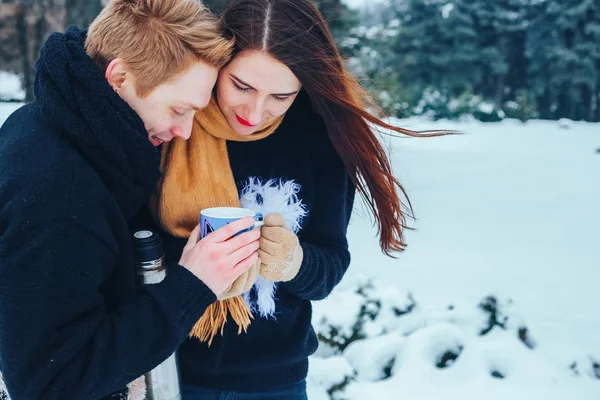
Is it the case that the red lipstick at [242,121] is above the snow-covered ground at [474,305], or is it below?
above

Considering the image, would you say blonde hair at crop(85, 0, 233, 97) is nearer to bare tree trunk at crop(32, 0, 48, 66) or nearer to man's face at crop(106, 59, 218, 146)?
man's face at crop(106, 59, 218, 146)

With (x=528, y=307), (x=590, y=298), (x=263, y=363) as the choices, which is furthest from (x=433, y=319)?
(x=263, y=363)

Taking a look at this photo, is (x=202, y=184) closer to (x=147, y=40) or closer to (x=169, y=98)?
(x=169, y=98)

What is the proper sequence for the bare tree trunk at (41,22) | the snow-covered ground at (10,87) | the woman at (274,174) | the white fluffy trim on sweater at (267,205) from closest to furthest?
1. the woman at (274,174)
2. the white fluffy trim on sweater at (267,205)
3. the bare tree trunk at (41,22)
4. the snow-covered ground at (10,87)

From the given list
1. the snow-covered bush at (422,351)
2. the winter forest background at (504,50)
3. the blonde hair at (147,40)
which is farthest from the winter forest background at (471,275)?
the winter forest background at (504,50)

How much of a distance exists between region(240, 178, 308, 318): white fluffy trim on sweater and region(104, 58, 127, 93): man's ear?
1.80 ft

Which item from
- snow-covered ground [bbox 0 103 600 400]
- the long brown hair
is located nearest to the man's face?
the long brown hair

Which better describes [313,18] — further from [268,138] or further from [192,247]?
[192,247]

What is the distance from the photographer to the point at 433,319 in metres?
3.79

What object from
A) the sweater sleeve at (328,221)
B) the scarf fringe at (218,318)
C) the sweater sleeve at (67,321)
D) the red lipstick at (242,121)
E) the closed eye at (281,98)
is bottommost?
the scarf fringe at (218,318)

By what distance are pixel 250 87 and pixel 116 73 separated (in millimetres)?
458

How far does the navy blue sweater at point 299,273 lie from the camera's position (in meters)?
1.65

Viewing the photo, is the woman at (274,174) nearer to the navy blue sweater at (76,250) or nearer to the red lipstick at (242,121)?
the red lipstick at (242,121)

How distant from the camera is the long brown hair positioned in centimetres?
160
